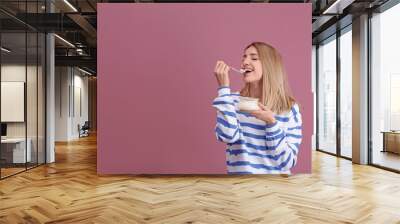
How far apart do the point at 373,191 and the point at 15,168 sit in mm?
6119

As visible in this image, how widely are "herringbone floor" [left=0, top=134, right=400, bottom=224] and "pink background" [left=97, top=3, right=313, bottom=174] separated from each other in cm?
34

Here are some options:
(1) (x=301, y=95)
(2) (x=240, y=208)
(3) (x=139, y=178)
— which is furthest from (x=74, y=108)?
(2) (x=240, y=208)

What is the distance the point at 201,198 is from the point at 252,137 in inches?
57.4

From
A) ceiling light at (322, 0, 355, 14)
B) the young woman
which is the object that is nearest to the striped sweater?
the young woman

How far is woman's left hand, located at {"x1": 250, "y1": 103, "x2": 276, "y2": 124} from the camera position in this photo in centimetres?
396

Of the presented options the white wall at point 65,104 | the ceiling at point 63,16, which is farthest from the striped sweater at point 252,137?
the white wall at point 65,104

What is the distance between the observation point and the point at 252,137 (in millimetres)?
4109

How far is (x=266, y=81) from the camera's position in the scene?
412cm

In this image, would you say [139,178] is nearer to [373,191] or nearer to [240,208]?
[240,208]

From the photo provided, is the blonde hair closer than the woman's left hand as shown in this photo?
No

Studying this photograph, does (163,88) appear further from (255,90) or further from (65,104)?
(65,104)

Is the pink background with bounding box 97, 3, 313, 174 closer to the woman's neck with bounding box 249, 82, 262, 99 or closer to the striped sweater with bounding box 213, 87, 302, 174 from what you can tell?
the striped sweater with bounding box 213, 87, 302, 174

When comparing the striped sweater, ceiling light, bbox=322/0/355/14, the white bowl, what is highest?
ceiling light, bbox=322/0/355/14

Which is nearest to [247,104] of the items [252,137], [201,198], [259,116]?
[259,116]
